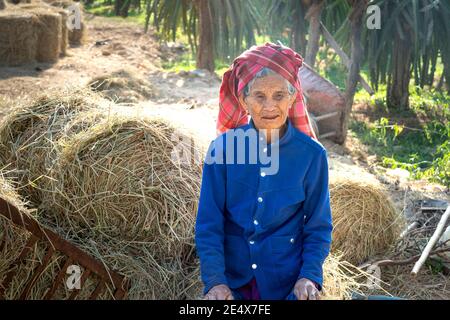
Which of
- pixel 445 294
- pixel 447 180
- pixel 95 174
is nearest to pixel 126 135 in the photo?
pixel 95 174

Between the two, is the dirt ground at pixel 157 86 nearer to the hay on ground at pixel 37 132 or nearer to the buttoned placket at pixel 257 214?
the hay on ground at pixel 37 132

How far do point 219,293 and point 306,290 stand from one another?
266 millimetres

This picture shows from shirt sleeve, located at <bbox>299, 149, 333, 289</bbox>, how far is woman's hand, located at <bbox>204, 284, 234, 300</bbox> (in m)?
0.23

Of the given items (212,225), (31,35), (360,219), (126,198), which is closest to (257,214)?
(212,225)

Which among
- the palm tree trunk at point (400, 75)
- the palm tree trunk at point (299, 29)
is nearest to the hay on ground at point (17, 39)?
the palm tree trunk at point (299, 29)

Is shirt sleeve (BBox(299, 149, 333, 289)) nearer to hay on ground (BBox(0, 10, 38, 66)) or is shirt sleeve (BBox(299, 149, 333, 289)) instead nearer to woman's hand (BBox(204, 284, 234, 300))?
woman's hand (BBox(204, 284, 234, 300))

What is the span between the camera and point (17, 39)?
8789 mm

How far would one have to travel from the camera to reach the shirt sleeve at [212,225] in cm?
204

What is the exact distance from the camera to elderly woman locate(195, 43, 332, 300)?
2.06 metres

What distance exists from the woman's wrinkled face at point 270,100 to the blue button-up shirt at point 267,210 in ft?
0.24

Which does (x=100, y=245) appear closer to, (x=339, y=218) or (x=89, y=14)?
(x=339, y=218)

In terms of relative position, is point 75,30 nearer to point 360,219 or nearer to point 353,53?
point 353,53

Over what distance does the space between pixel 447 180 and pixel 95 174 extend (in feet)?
11.3
